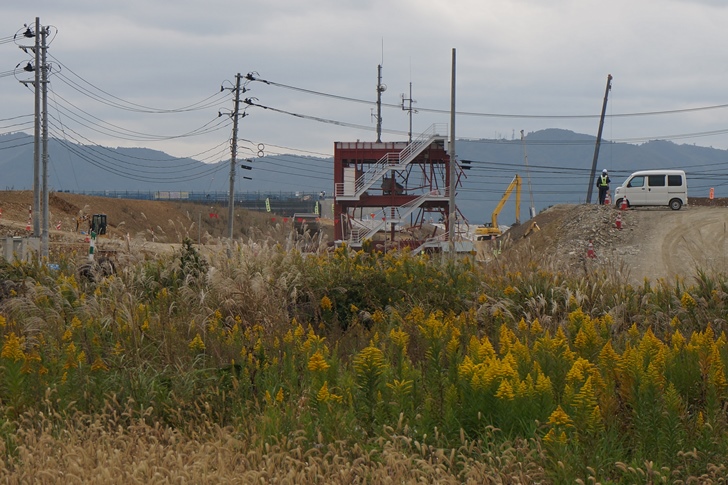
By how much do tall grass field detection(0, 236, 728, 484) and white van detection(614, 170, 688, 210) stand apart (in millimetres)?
34347

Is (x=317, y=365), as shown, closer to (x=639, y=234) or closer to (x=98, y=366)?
(x=98, y=366)

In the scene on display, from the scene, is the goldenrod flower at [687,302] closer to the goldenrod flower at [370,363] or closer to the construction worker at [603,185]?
the goldenrod flower at [370,363]

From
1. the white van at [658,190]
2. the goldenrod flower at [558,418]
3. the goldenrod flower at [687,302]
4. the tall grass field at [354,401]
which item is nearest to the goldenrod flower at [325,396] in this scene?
the tall grass field at [354,401]

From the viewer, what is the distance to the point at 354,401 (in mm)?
6336

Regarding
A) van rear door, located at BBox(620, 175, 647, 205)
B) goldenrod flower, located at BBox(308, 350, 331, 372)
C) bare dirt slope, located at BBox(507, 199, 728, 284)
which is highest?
van rear door, located at BBox(620, 175, 647, 205)

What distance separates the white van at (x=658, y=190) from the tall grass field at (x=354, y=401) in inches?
1352

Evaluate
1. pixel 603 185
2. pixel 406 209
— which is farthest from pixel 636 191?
pixel 406 209

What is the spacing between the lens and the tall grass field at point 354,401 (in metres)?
5.39

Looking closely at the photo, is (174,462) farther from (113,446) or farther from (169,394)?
(169,394)

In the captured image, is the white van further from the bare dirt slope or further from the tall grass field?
the tall grass field

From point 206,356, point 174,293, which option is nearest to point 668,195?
point 174,293

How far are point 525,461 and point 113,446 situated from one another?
8.85 feet

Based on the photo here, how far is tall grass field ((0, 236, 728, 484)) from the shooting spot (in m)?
5.39

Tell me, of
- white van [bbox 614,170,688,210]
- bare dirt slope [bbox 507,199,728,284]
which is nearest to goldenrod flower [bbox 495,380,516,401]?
bare dirt slope [bbox 507,199,728,284]
